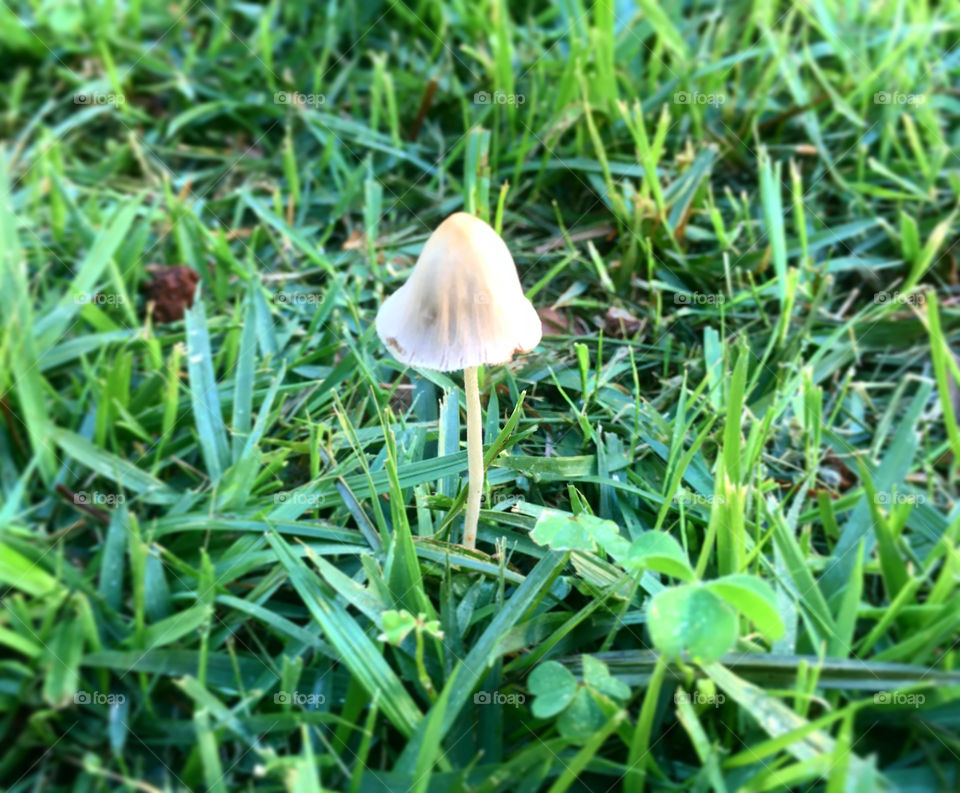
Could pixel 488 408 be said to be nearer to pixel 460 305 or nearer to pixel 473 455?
pixel 473 455

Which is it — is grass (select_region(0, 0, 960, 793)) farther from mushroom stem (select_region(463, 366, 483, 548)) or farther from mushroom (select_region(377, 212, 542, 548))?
mushroom (select_region(377, 212, 542, 548))

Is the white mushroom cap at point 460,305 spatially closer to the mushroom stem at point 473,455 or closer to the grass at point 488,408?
the mushroom stem at point 473,455

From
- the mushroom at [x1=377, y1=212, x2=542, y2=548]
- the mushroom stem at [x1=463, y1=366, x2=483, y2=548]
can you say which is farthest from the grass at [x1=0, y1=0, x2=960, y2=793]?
the mushroom at [x1=377, y1=212, x2=542, y2=548]

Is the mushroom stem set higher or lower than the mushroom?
lower

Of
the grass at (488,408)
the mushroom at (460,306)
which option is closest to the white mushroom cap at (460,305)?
the mushroom at (460,306)

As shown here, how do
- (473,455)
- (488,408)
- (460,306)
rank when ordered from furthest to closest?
(488,408) < (473,455) < (460,306)

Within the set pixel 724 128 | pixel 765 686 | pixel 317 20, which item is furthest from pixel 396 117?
pixel 765 686

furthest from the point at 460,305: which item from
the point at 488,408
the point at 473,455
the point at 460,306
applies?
the point at 488,408
